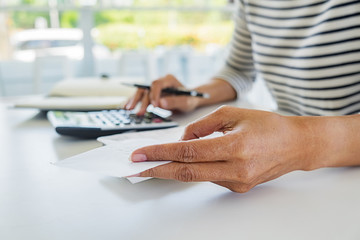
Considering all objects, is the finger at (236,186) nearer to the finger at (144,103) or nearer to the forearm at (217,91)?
the finger at (144,103)

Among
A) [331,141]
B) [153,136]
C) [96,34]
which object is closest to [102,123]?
[153,136]

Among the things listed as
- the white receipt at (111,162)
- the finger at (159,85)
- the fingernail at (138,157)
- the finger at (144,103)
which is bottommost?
the finger at (144,103)

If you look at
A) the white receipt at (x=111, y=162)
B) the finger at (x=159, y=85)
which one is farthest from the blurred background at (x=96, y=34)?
the white receipt at (x=111, y=162)

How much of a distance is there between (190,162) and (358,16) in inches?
18.3

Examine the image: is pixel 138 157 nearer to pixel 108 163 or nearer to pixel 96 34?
pixel 108 163

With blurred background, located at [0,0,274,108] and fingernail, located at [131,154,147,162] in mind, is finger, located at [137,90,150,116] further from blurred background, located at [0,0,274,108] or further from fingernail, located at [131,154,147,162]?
blurred background, located at [0,0,274,108]

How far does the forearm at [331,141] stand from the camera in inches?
15.8

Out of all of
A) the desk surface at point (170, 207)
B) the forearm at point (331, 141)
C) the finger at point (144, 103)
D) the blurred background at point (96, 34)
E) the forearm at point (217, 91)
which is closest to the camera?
the desk surface at point (170, 207)

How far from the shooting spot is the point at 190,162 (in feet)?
1.12

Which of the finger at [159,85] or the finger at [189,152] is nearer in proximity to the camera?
the finger at [189,152]

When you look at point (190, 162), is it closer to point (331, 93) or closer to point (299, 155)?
point (299, 155)

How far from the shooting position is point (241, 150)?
1.12 feet

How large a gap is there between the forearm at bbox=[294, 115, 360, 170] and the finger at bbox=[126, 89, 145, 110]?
1.37 feet

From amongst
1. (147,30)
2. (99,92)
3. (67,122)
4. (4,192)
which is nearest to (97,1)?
(147,30)
